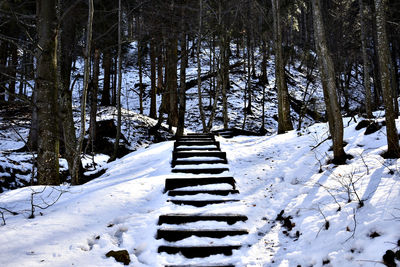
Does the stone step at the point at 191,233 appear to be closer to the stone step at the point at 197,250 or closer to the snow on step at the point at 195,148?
the stone step at the point at 197,250

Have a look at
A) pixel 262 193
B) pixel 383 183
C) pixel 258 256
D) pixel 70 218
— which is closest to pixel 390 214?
pixel 383 183

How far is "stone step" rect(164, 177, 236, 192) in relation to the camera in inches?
214

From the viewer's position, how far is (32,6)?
11.5 meters

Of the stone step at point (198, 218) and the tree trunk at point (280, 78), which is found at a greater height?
the tree trunk at point (280, 78)

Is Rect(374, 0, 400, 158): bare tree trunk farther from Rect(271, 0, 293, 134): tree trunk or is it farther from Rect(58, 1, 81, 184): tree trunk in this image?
Rect(58, 1, 81, 184): tree trunk

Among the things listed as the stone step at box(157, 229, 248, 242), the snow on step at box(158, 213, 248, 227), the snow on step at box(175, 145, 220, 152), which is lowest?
the stone step at box(157, 229, 248, 242)

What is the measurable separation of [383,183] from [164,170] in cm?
436

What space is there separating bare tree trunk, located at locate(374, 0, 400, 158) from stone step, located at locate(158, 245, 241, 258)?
353 centimetres

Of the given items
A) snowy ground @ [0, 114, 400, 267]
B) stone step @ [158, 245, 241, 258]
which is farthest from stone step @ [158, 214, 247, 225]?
stone step @ [158, 245, 241, 258]

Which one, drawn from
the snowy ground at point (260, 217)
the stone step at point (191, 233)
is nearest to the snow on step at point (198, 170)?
the snowy ground at point (260, 217)

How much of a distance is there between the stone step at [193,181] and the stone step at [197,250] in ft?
5.72

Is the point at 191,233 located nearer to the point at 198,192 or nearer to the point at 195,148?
the point at 198,192

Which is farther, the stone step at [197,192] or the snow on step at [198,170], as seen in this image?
the snow on step at [198,170]

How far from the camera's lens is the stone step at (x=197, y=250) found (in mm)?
3703
